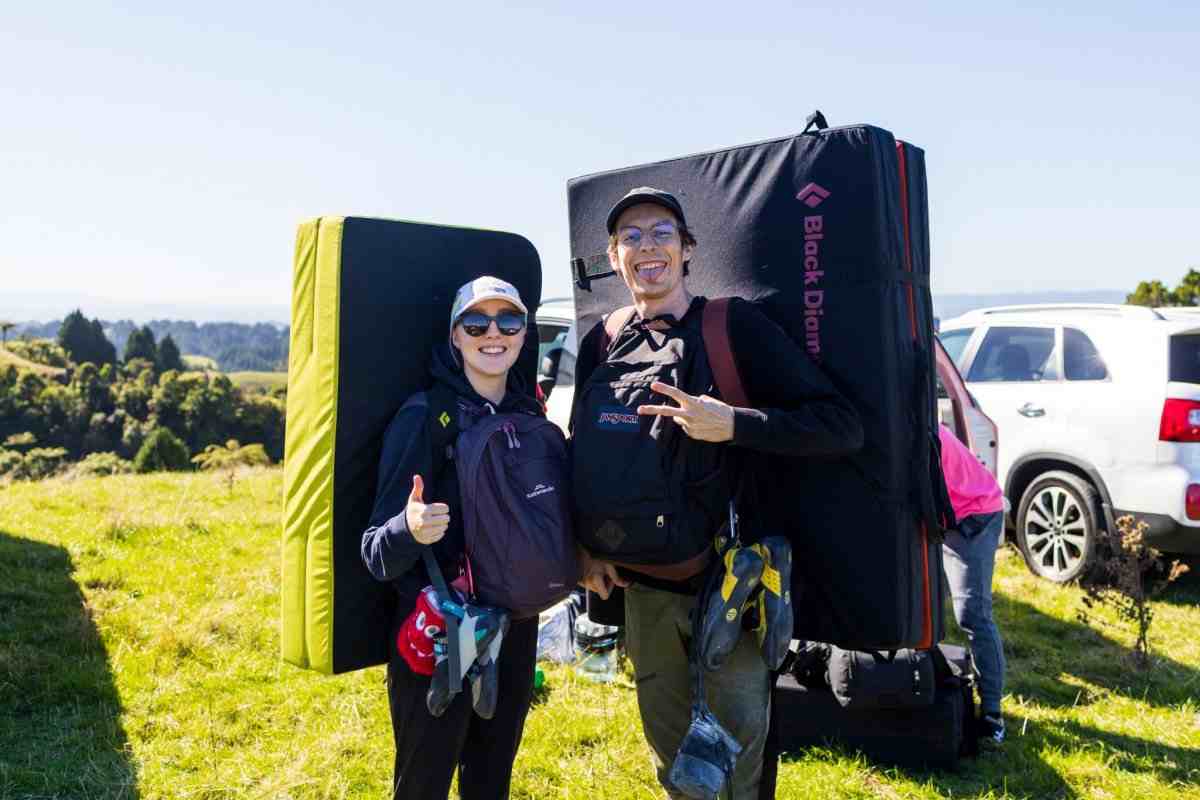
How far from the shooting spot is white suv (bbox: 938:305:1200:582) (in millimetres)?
6141

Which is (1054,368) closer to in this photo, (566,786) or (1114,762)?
(1114,762)

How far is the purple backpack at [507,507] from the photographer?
242 cm

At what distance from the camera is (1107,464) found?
6.51m

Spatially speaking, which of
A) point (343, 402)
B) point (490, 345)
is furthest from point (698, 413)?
point (343, 402)

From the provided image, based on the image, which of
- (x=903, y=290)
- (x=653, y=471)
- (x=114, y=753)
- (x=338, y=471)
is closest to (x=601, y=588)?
(x=653, y=471)

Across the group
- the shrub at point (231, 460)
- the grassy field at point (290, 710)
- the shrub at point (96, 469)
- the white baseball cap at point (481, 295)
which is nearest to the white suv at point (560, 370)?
the grassy field at point (290, 710)

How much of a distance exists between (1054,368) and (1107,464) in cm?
90

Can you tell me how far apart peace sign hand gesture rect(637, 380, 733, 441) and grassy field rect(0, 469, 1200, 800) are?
6.89ft

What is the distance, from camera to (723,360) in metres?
2.59

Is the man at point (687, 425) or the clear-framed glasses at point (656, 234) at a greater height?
the clear-framed glasses at point (656, 234)

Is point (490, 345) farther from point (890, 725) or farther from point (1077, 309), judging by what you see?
point (1077, 309)

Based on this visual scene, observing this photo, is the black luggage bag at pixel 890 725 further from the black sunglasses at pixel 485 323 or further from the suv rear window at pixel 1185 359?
the suv rear window at pixel 1185 359

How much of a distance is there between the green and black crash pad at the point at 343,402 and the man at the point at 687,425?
58 cm

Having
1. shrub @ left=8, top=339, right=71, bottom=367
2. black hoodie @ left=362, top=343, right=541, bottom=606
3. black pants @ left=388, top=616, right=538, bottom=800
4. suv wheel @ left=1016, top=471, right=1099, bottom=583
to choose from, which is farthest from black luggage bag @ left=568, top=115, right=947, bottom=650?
shrub @ left=8, top=339, right=71, bottom=367
